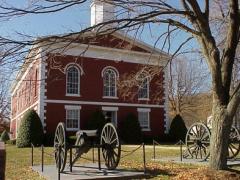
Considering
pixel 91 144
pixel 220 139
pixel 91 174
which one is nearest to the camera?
pixel 220 139

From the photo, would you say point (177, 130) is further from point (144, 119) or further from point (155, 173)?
point (155, 173)

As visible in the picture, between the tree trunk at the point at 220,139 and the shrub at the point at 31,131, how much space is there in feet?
71.5

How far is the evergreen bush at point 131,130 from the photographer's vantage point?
3624 centimetres

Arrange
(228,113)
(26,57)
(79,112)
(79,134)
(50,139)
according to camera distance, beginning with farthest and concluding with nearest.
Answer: (79,112) < (50,139) < (79,134) < (228,113) < (26,57)

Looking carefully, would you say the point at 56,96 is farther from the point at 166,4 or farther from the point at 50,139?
the point at 166,4

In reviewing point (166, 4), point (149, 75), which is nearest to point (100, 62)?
point (149, 75)

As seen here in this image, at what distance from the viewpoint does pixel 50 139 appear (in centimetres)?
3341

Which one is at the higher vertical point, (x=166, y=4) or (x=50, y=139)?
(x=166, y=4)

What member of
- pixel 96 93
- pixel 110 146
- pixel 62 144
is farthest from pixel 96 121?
pixel 62 144

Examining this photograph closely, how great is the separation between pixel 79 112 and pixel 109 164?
833 inches

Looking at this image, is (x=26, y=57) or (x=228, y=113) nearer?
(x=26, y=57)

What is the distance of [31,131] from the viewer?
32.5 meters

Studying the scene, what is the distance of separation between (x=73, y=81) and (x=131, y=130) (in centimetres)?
603

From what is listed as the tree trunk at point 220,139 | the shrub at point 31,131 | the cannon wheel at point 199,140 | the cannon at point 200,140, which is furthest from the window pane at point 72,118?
the tree trunk at point 220,139
